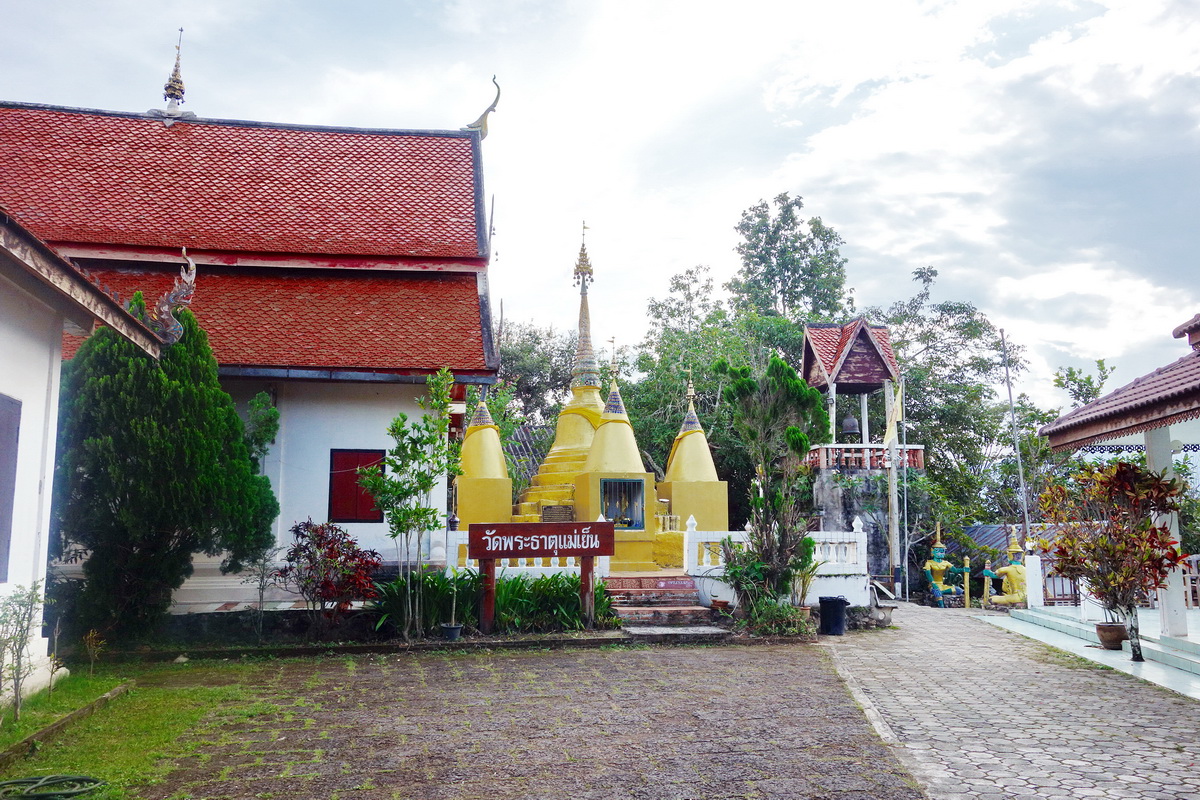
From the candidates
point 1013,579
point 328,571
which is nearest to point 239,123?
point 328,571

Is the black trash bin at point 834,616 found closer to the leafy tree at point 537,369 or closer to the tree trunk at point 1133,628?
the tree trunk at point 1133,628

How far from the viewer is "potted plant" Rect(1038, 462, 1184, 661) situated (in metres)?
9.47

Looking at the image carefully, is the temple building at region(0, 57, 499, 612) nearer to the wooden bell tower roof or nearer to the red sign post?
the red sign post

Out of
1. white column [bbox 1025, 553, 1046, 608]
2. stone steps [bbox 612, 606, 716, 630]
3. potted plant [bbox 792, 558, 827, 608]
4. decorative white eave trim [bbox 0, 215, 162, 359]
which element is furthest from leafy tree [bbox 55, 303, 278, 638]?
white column [bbox 1025, 553, 1046, 608]

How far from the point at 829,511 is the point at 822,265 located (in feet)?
58.0

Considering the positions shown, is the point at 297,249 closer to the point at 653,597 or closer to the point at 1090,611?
the point at 653,597

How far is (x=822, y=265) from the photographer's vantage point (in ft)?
120

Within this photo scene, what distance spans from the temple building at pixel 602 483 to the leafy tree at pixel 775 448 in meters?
1.57

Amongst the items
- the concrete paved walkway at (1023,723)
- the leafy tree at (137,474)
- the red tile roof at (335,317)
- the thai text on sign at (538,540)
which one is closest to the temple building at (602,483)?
the thai text on sign at (538,540)

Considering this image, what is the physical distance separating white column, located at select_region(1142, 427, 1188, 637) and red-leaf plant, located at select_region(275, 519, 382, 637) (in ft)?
29.0

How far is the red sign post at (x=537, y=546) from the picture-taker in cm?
1123

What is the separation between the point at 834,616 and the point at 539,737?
744cm

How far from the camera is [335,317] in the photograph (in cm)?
1246

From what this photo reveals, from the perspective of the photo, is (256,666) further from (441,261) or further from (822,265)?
(822,265)
